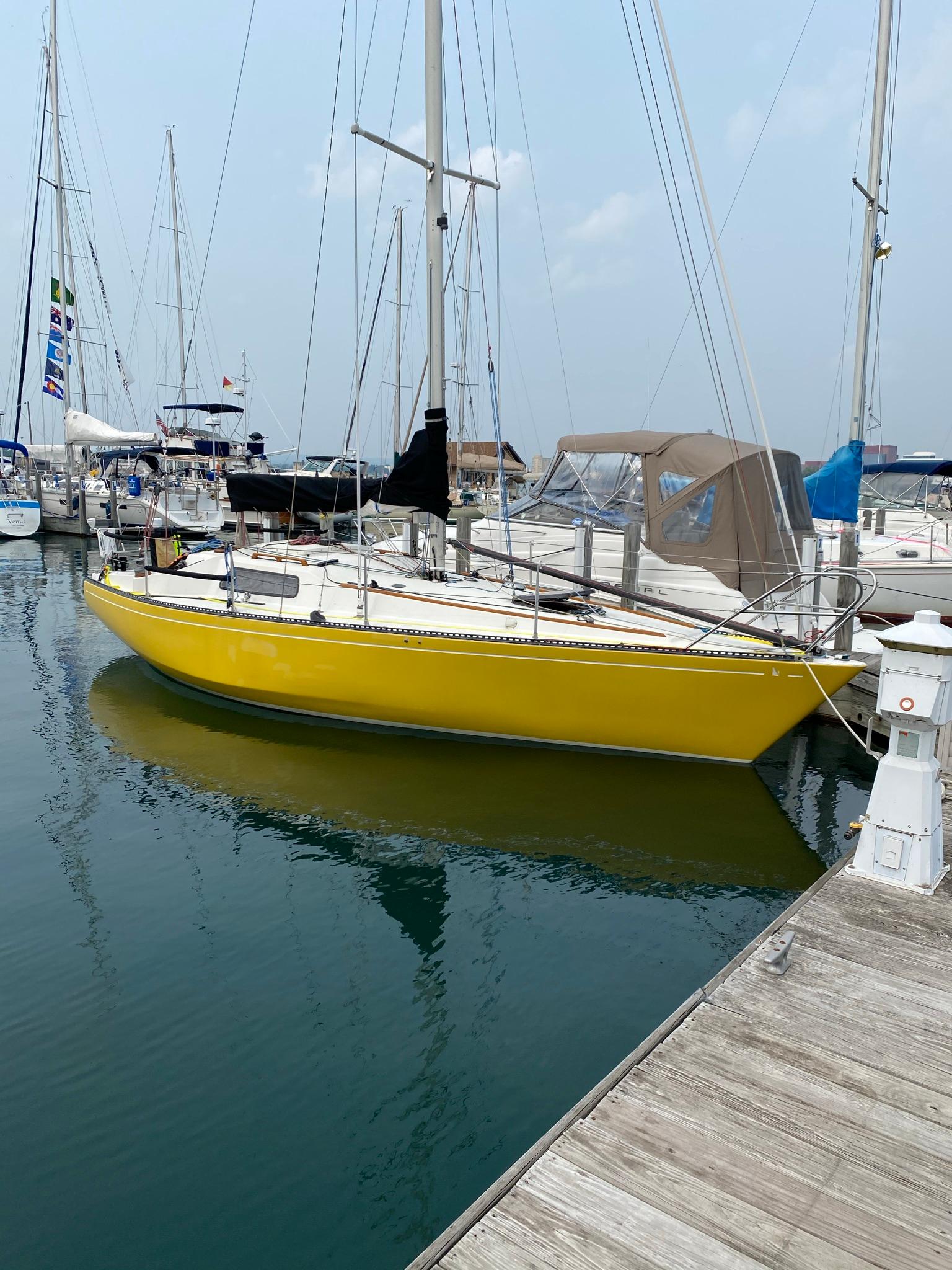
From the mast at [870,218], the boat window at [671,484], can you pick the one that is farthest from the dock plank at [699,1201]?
the mast at [870,218]

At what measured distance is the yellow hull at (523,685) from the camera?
7211 mm

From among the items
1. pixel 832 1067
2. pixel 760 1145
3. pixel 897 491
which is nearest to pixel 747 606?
pixel 832 1067

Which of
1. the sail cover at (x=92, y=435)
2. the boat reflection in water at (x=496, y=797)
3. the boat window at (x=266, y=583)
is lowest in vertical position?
the boat reflection in water at (x=496, y=797)

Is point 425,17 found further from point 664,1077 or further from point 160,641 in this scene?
point 664,1077

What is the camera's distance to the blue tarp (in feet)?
37.0

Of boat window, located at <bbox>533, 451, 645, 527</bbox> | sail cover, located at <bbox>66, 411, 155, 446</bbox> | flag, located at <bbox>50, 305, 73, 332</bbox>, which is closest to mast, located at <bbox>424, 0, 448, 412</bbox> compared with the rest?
boat window, located at <bbox>533, 451, 645, 527</bbox>

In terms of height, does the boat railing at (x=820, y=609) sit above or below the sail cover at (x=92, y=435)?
below

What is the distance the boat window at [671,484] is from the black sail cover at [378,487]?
275 centimetres

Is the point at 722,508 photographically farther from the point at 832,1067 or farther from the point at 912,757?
the point at 832,1067

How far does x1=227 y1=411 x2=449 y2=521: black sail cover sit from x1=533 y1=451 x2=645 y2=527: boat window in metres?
2.57

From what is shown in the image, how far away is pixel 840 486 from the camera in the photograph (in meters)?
11.5

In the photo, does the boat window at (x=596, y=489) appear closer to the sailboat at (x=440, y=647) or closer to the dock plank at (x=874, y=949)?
the sailboat at (x=440, y=647)

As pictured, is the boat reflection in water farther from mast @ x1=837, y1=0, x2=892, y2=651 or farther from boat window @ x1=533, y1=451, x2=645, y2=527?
mast @ x1=837, y1=0, x2=892, y2=651

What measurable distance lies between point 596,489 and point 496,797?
5090 millimetres
